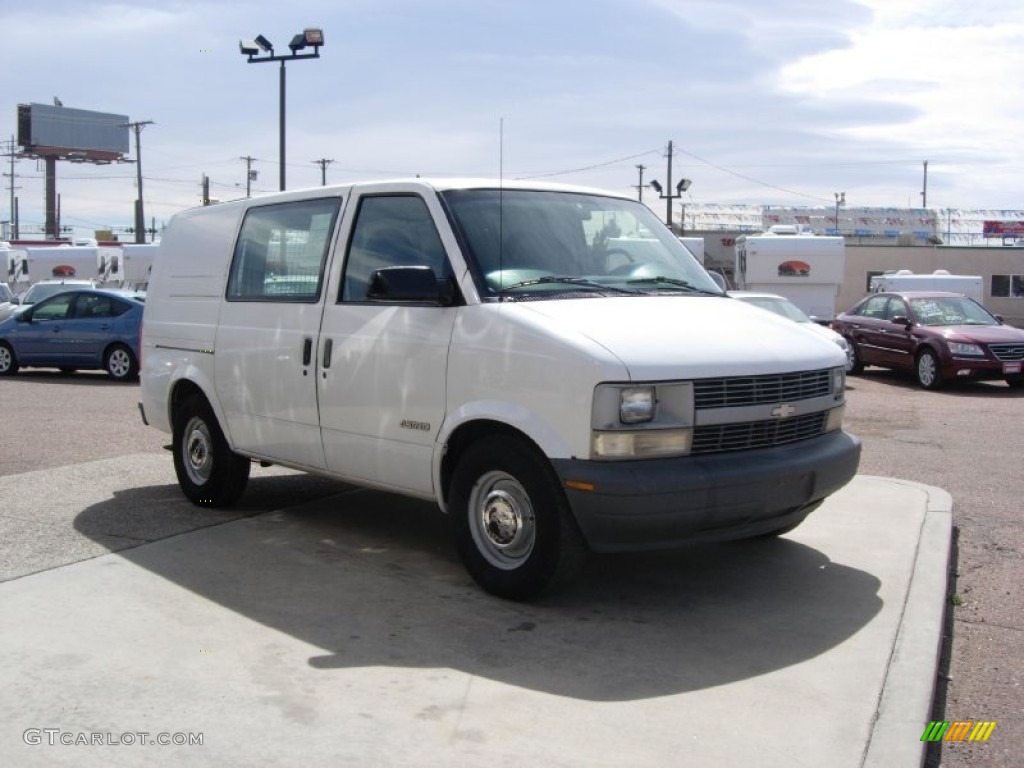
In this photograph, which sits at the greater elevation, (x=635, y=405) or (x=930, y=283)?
(x=930, y=283)

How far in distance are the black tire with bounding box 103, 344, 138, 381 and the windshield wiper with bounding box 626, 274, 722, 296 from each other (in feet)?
44.8

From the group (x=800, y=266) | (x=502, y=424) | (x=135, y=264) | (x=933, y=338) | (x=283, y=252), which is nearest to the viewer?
(x=502, y=424)

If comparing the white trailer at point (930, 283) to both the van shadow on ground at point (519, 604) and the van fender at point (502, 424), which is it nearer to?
the van shadow on ground at point (519, 604)

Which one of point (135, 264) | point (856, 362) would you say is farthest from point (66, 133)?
point (856, 362)

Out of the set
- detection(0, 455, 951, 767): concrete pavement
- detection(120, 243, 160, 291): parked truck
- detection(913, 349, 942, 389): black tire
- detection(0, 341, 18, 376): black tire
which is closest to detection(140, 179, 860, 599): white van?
detection(0, 455, 951, 767): concrete pavement

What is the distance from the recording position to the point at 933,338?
16984 millimetres

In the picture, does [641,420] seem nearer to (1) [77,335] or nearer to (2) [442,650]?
(2) [442,650]

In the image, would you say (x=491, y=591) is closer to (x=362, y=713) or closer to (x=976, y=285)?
(x=362, y=713)

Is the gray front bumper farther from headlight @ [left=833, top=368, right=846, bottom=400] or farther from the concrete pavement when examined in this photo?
headlight @ [left=833, top=368, right=846, bottom=400]

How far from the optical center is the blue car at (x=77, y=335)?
1777 centimetres

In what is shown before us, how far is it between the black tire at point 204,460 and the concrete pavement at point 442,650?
0.32 m

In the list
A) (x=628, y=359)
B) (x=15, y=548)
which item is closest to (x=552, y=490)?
(x=628, y=359)

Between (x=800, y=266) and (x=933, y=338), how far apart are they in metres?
7.78

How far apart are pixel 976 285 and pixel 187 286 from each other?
2292 centimetres
